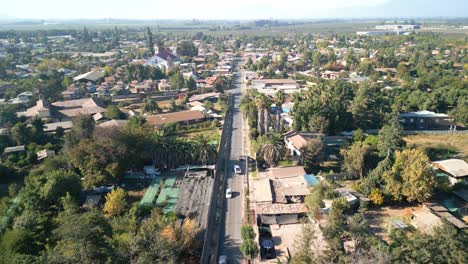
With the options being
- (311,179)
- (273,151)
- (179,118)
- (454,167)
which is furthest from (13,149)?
(454,167)

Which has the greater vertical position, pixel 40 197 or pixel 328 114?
pixel 328 114

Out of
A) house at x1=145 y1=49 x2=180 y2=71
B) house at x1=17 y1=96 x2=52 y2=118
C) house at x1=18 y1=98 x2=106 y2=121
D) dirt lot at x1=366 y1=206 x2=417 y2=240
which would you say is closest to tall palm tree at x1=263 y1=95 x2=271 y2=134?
dirt lot at x1=366 y1=206 x2=417 y2=240

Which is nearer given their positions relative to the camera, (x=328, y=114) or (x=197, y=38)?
(x=328, y=114)

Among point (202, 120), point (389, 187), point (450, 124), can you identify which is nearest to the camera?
point (389, 187)

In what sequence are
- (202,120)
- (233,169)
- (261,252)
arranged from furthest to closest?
1. (202,120)
2. (233,169)
3. (261,252)

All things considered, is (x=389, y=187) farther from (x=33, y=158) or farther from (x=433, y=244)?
(x=33, y=158)

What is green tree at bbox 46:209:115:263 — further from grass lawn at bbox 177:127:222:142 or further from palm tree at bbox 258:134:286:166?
grass lawn at bbox 177:127:222:142

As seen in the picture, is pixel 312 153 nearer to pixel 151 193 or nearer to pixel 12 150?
pixel 151 193

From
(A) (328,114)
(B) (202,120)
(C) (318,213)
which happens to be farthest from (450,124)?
(B) (202,120)
